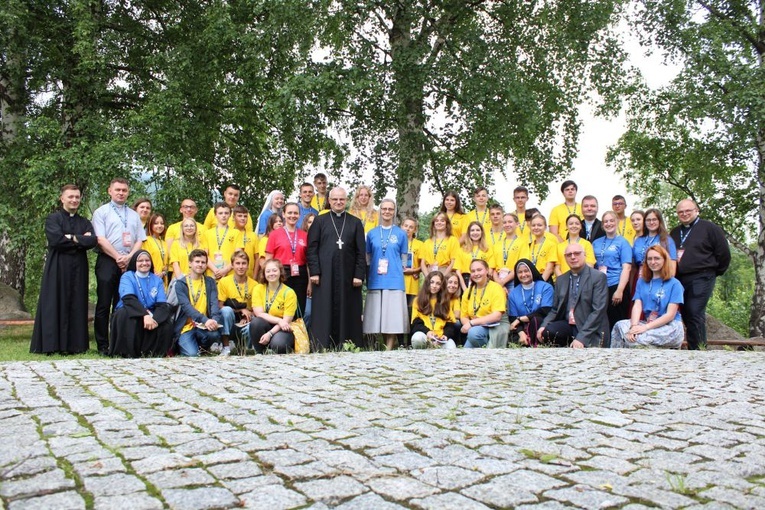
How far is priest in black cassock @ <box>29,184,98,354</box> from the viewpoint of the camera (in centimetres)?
882

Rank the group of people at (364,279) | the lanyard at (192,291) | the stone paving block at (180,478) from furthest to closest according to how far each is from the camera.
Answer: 1. the lanyard at (192,291)
2. the group of people at (364,279)
3. the stone paving block at (180,478)

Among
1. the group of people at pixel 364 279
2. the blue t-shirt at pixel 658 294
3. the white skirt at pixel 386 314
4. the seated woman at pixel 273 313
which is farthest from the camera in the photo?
the white skirt at pixel 386 314

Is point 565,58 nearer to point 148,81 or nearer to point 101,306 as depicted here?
point 148,81

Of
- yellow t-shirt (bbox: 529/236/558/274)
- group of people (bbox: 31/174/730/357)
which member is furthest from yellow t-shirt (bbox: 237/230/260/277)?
yellow t-shirt (bbox: 529/236/558/274)

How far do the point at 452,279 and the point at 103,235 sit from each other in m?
4.50

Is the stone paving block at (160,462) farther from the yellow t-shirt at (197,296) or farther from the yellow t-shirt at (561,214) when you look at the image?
the yellow t-shirt at (561,214)

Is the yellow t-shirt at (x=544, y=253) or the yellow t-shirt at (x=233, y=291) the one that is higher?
the yellow t-shirt at (x=544, y=253)

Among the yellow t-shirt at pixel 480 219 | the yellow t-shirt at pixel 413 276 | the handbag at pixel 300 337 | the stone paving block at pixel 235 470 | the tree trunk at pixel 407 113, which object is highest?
the tree trunk at pixel 407 113

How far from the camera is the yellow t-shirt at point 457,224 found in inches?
413

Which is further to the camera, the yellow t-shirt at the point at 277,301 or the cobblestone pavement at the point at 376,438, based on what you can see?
the yellow t-shirt at the point at 277,301

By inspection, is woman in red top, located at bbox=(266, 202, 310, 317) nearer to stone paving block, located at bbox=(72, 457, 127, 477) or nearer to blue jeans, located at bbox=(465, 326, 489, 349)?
blue jeans, located at bbox=(465, 326, 489, 349)

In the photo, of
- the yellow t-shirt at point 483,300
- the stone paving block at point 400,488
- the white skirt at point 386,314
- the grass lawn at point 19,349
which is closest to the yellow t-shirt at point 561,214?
the yellow t-shirt at point 483,300

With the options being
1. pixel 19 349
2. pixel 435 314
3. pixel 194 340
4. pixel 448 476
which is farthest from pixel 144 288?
pixel 448 476

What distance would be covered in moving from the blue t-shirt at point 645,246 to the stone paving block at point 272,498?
25.4 ft
